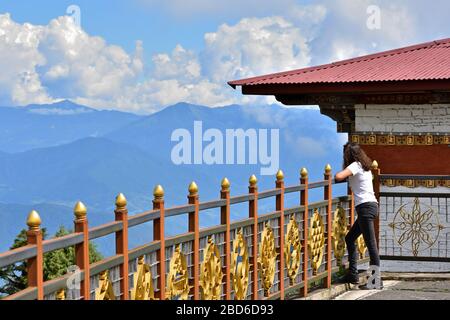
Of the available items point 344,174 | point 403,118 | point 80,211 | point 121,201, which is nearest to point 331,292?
point 344,174

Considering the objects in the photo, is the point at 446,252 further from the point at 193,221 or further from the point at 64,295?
the point at 64,295

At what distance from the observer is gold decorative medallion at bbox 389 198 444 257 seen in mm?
12117

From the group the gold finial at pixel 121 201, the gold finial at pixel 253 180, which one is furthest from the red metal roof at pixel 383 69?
the gold finial at pixel 121 201

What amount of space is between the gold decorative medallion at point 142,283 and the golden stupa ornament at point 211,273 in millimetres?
1039

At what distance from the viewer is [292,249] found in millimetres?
10391

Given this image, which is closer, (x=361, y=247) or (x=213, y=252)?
(x=213, y=252)

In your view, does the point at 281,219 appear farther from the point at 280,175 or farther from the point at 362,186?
the point at 362,186

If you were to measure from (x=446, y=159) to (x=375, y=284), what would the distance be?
82.0 inches

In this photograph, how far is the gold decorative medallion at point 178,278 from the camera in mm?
7395

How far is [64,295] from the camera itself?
589 centimetres

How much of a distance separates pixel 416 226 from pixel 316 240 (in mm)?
1895

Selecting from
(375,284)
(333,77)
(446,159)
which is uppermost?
(333,77)

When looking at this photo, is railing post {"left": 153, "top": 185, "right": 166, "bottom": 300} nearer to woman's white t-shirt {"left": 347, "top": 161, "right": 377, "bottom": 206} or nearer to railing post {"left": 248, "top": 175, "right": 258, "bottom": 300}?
railing post {"left": 248, "top": 175, "right": 258, "bottom": 300}
